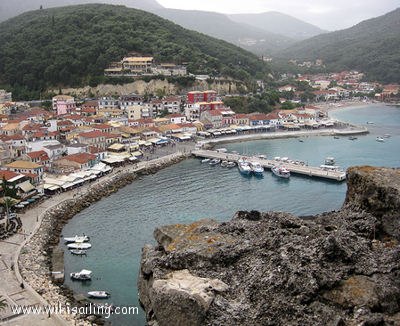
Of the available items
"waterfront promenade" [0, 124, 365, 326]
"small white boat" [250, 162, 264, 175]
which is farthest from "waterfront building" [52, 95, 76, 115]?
"small white boat" [250, 162, 264, 175]

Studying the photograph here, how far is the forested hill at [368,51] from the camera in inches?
3927

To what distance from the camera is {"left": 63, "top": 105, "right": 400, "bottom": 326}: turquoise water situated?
60.3 ft

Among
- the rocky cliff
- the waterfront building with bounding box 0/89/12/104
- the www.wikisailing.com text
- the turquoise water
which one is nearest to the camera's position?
the rocky cliff

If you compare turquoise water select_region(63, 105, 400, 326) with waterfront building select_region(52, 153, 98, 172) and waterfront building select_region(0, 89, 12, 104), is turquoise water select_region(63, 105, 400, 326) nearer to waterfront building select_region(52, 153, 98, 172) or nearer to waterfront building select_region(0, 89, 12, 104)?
waterfront building select_region(52, 153, 98, 172)

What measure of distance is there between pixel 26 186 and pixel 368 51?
10659 cm

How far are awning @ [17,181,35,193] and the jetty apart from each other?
15.8 m

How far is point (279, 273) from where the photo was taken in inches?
409

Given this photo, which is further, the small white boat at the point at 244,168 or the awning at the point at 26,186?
the small white boat at the point at 244,168

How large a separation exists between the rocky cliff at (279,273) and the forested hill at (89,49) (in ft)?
170

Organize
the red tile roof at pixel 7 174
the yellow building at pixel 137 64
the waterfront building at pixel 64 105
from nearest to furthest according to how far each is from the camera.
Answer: the red tile roof at pixel 7 174 < the waterfront building at pixel 64 105 < the yellow building at pixel 137 64

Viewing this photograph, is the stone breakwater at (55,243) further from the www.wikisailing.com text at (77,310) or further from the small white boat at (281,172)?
the small white boat at (281,172)

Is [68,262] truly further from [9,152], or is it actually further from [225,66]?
[225,66]

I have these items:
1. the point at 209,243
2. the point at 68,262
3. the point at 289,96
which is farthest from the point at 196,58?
the point at 209,243

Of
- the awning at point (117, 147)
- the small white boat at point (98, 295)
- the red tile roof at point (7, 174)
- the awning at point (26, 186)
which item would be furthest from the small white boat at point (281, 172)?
the small white boat at point (98, 295)
